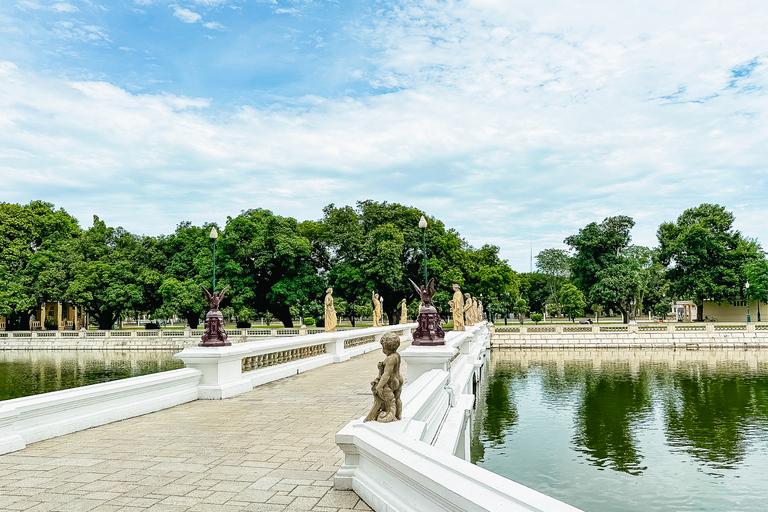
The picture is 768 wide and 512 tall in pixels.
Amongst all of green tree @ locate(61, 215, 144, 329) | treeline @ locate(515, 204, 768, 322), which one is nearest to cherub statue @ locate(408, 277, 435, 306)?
green tree @ locate(61, 215, 144, 329)

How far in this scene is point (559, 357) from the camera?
3416 cm

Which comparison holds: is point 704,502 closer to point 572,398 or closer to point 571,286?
point 572,398

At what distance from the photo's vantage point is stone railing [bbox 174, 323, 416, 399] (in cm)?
973

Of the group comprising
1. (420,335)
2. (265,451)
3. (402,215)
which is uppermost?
(402,215)

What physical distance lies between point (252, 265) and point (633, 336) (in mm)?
28914

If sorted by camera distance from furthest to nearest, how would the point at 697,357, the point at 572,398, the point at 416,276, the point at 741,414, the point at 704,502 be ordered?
the point at 416,276
the point at 697,357
the point at 572,398
the point at 741,414
the point at 704,502

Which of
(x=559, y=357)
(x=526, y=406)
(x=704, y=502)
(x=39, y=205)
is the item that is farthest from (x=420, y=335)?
(x=39, y=205)

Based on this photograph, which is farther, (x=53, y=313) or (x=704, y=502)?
(x=53, y=313)

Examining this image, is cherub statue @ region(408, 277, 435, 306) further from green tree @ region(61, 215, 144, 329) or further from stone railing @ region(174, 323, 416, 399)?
green tree @ region(61, 215, 144, 329)

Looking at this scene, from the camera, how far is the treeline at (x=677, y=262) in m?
49.6

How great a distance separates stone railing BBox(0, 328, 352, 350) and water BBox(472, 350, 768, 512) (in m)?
21.5

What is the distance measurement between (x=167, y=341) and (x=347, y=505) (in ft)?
136

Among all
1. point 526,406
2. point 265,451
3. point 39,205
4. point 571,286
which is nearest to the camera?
point 265,451

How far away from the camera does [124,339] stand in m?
41.7
